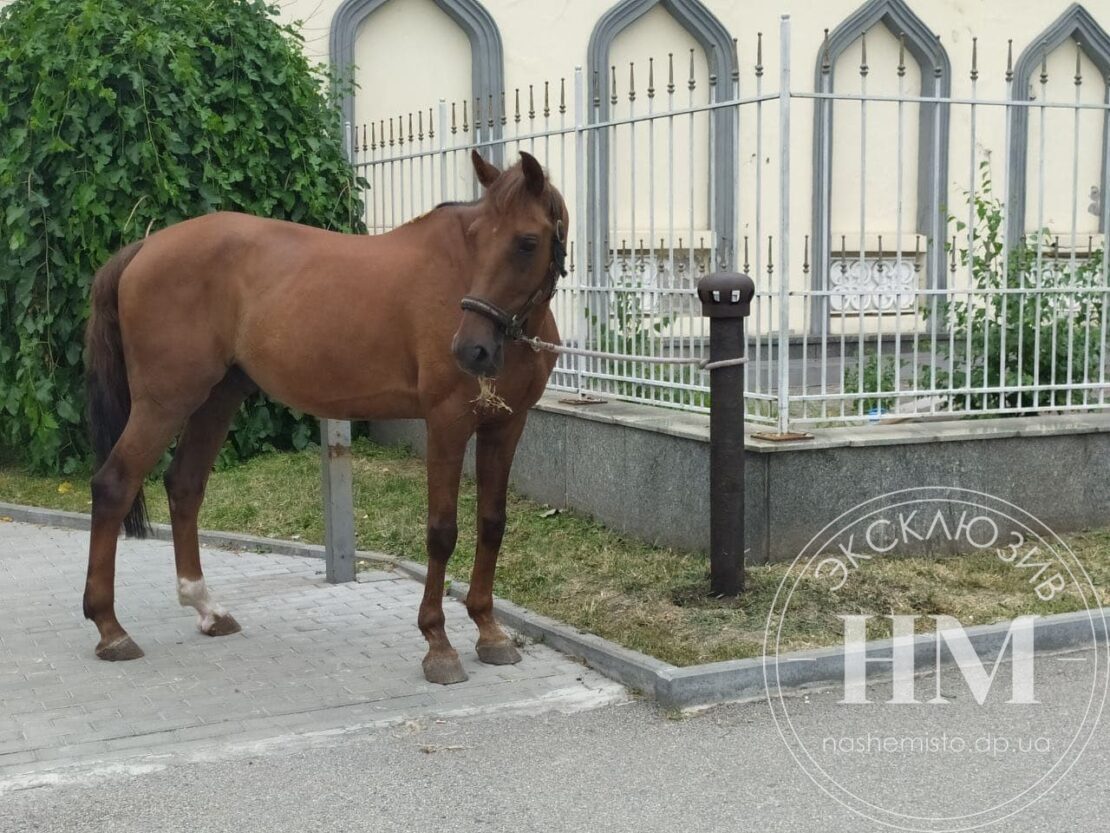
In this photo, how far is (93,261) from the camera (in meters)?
8.73

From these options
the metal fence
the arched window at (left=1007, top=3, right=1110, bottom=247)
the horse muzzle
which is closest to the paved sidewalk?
the horse muzzle

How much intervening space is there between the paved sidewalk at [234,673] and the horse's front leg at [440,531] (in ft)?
0.29

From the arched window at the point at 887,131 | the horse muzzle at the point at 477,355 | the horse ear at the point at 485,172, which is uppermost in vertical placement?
the arched window at the point at 887,131

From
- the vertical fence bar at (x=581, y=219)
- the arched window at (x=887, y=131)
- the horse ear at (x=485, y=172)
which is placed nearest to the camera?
the horse ear at (x=485, y=172)

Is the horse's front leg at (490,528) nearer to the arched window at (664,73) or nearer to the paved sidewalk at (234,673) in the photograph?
the paved sidewalk at (234,673)

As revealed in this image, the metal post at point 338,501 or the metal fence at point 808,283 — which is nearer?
the metal post at point 338,501

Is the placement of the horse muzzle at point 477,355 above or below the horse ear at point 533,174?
below

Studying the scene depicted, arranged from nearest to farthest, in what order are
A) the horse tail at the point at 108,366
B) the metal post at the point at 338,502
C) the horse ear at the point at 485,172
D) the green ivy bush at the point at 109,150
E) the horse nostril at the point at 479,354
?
1. the horse nostril at the point at 479,354
2. the horse ear at the point at 485,172
3. the horse tail at the point at 108,366
4. the metal post at the point at 338,502
5. the green ivy bush at the point at 109,150

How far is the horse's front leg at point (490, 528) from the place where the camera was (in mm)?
5121

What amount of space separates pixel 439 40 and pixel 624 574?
7115mm

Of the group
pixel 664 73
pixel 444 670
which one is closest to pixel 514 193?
pixel 444 670

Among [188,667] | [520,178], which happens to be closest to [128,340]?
[188,667]

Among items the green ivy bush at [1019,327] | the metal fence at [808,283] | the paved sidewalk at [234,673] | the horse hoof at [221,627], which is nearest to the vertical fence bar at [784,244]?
the metal fence at [808,283]

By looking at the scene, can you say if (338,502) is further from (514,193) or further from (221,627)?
(514,193)
